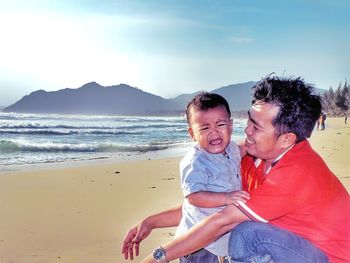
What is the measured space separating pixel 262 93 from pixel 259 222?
63 cm

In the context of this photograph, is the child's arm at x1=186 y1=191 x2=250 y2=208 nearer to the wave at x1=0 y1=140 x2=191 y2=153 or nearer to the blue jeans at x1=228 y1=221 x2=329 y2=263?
the blue jeans at x1=228 y1=221 x2=329 y2=263

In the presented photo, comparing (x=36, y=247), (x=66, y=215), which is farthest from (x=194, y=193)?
(x=66, y=215)

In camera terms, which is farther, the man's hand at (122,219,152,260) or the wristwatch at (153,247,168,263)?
the man's hand at (122,219,152,260)

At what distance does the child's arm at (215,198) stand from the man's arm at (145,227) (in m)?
0.53

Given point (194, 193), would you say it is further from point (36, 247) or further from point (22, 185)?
point (22, 185)

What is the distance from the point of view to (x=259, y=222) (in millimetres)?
2254

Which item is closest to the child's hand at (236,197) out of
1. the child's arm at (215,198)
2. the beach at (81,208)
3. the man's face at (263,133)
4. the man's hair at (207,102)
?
the child's arm at (215,198)

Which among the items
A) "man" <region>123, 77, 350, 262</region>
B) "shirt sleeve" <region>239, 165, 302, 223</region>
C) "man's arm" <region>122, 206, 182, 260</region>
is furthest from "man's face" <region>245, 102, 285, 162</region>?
"man's arm" <region>122, 206, 182, 260</region>

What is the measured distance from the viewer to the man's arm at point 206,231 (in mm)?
2301

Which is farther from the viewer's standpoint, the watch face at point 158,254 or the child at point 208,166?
the child at point 208,166

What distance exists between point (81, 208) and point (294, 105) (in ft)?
15.4

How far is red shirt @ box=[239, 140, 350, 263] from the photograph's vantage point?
2.18 meters

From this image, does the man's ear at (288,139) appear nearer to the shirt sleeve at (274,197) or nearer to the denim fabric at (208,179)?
the shirt sleeve at (274,197)

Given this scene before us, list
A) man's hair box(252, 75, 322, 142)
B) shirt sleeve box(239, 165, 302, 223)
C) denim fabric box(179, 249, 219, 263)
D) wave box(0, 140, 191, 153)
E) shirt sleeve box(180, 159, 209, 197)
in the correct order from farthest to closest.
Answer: wave box(0, 140, 191, 153), denim fabric box(179, 249, 219, 263), shirt sleeve box(180, 159, 209, 197), man's hair box(252, 75, 322, 142), shirt sleeve box(239, 165, 302, 223)
